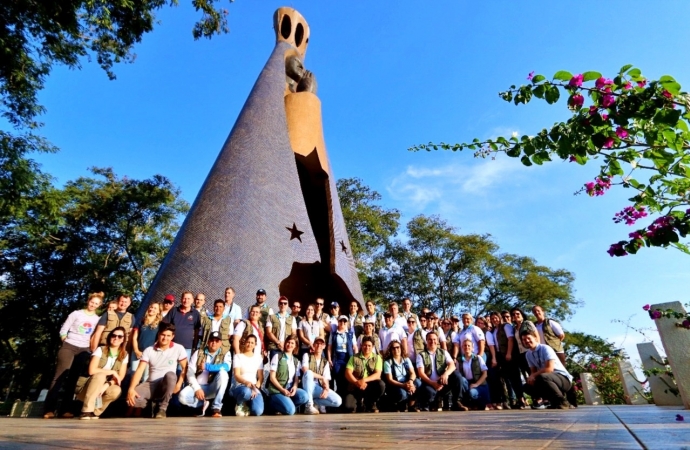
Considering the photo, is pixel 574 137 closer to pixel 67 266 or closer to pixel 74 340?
pixel 74 340

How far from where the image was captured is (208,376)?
16.8ft

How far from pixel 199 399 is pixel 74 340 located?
1838mm


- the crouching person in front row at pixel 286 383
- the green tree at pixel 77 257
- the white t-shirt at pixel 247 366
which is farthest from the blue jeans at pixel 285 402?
the green tree at pixel 77 257

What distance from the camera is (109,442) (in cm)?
178

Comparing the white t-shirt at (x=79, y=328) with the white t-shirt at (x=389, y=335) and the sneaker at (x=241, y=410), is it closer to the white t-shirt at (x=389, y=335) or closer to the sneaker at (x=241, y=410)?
the sneaker at (x=241, y=410)

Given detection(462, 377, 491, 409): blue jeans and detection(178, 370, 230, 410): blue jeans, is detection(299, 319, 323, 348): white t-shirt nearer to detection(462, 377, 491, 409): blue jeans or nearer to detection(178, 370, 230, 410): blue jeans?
detection(178, 370, 230, 410): blue jeans

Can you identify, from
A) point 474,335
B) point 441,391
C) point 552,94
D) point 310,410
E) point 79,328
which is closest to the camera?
point 552,94

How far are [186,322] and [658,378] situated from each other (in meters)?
5.94

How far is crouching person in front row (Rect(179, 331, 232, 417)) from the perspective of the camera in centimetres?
484

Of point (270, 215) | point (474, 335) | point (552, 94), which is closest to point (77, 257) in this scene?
point (270, 215)

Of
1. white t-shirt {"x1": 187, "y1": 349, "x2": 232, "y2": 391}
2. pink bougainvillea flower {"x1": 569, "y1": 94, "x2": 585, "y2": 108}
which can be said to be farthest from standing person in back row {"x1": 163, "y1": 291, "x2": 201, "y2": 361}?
pink bougainvillea flower {"x1": 569, "y1": 94, "x2": 585, "y2": 108}

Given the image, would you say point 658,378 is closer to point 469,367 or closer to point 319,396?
point 469,367

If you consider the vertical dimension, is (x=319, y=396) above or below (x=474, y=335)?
below

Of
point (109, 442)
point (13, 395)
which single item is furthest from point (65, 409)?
point (13, 395)
